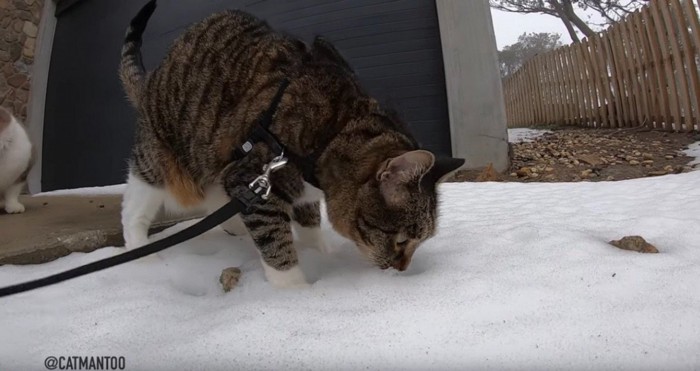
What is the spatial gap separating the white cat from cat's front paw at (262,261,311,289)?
282cm

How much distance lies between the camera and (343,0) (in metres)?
5.42

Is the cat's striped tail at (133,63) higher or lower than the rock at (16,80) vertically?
lower

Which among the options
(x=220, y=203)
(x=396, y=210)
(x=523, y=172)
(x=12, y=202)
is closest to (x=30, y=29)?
(x=12, y=202)

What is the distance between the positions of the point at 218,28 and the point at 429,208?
Answer: 1475 mm

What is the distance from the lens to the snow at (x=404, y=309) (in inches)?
51.0

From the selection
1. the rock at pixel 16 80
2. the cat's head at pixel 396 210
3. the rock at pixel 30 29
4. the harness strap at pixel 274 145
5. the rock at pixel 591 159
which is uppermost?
the rock at pixel 30 29

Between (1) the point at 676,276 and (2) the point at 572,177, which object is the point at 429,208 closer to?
(1) the point at 676,276

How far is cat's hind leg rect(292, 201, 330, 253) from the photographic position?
2.34m

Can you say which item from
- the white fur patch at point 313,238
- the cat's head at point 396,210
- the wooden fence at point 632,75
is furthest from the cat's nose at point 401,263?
the wooden fence at point 632,75

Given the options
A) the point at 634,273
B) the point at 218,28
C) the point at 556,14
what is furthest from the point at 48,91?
the point at 556,14

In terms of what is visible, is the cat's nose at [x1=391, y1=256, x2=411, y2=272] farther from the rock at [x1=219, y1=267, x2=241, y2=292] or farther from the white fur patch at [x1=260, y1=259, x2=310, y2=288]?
the rock at [x1=219, y1=267, x2=241, y2=292]

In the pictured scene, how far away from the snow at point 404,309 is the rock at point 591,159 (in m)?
3.75

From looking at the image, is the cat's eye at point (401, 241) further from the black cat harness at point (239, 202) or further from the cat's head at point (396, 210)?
the black cat harness at point (239, 202)

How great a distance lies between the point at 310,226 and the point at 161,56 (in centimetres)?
441
